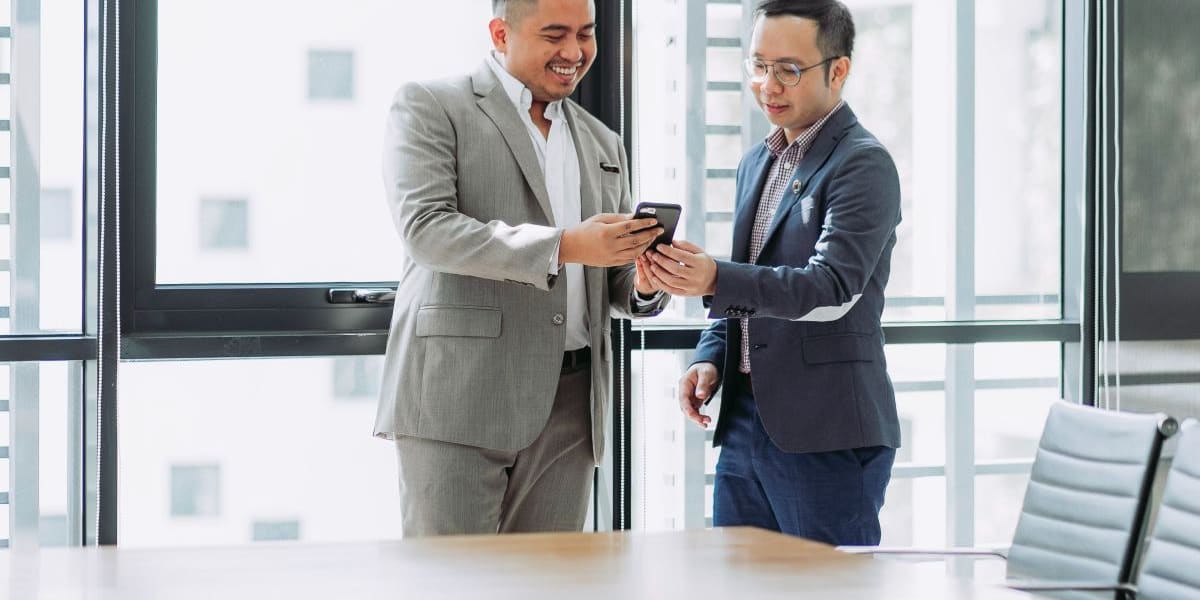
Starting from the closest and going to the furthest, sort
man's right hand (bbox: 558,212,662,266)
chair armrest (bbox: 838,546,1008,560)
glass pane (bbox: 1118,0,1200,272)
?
chair armrest (bbox: 838,546,1008,560), man's right hand (bbox: 558,212,662,266), glass pane (bbox: 1118,0,1200,272)

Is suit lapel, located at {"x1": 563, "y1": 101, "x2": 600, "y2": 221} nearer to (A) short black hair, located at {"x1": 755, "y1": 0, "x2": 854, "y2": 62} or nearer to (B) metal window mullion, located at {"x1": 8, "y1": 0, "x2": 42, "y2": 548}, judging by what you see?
(A) short black hair, located at {"x1": 755, "y1": 0, "x2": 854, "y2": 62}

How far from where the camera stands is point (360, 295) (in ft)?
11.6

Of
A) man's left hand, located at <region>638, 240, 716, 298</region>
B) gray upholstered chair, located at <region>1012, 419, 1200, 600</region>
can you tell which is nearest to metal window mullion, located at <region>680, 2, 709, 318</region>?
man's left hand, located at <region>638, 240, 716, 298</region>

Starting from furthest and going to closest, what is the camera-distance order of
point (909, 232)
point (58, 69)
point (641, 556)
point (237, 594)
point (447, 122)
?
point (909, 232) → point (58, 69) → point (447, 122) → point (641, 556) → point (237, 594)

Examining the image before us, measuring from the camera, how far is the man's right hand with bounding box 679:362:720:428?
3.09 meters

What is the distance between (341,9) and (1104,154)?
2.63 meters

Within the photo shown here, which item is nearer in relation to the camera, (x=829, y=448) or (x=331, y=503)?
(x=829, y=448)

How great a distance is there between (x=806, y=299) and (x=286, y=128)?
5.60 ft

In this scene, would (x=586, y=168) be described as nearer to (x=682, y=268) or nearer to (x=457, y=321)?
(x=682, y=268)

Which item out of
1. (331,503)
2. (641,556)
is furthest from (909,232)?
(641,556)

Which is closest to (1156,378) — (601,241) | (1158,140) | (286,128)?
(1158,140)

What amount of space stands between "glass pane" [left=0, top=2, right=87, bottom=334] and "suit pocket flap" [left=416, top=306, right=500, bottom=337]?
1306mm

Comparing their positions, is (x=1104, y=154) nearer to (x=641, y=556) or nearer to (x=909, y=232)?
(x=909, y=232)

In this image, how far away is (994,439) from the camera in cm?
425
